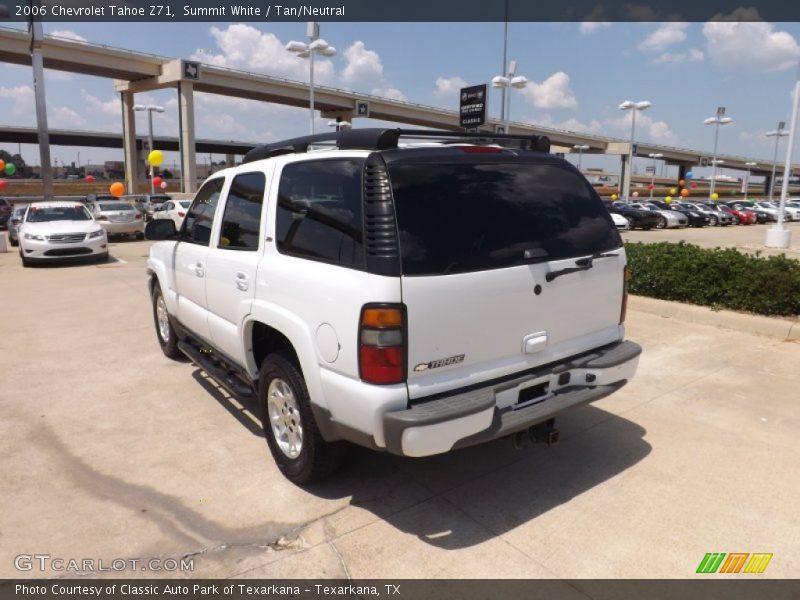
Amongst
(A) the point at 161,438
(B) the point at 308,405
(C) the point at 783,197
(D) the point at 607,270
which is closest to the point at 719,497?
(D) the point at 607,270

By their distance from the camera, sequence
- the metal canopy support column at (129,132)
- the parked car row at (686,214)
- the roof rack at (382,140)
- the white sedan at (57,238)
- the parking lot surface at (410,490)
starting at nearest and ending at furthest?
the parking lot surface at (410,490)
the roof rack at (382,140)
the white sedan at (57,238)
the parked car row at (686,214)
the metal canopy support column at (129,132)

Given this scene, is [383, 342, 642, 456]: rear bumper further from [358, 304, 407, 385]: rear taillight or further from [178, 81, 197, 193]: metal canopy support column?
[178, 81, 197, 193]: metal canopy support column

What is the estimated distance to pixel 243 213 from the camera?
416cm

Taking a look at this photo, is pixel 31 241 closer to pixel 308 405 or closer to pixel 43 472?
pixel 43 472

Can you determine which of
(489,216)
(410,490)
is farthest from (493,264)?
(410,490)

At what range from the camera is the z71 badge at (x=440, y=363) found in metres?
2.91

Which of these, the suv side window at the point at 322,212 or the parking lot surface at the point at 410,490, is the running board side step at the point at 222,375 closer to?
the parking lot surface at the point at 410,490

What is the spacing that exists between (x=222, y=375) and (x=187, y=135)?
47065 mm

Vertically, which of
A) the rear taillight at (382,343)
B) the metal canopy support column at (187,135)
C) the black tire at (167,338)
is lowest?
Answer: the black tire at (167,338)

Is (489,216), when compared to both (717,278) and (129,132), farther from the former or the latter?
(129,132)

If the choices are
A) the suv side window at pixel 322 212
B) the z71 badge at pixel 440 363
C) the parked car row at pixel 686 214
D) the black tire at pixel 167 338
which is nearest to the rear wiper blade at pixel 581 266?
the z71 badge at pixel 440 363

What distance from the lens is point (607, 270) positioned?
147 inches

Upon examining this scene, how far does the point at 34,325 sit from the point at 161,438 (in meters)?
4.77

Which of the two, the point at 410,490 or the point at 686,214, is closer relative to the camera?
the point at 410,490
